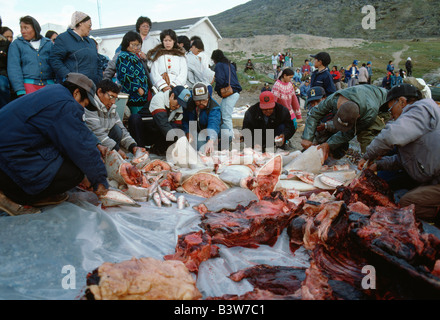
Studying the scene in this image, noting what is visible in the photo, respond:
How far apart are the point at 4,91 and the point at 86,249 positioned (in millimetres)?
4158

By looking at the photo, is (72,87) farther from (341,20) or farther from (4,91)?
(341,20)

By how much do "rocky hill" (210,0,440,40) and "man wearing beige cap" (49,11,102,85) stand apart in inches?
2624

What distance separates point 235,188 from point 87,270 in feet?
6.54

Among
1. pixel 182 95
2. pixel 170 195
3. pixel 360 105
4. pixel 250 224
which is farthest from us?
pixel 182 95

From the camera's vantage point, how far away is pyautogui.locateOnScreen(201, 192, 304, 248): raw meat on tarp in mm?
3014

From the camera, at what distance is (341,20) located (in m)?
87.2

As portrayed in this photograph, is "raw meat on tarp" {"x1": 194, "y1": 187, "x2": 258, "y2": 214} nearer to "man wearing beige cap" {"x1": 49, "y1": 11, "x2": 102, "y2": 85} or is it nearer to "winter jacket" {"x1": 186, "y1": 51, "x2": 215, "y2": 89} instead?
"man wearing beige cap" {"x1": 49, "y1": 11, "x2": 102, "y2": 85}

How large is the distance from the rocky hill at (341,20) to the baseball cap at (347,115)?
67.4 m

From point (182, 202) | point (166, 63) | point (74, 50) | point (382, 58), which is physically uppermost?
point (382, 58)

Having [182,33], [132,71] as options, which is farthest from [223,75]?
[182,33]

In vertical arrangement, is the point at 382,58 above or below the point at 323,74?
above

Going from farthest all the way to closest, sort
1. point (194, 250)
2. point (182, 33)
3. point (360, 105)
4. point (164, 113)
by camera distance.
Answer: point (182, 33) → point (164, 113) → point (360, 105) → point (194, 250)
